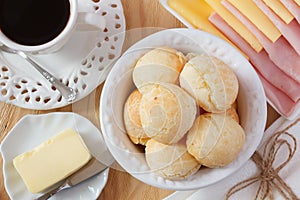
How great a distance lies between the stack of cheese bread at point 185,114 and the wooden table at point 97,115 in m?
0.16

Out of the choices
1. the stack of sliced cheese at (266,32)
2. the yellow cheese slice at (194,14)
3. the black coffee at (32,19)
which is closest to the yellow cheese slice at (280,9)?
the stack of sliced cheese at (266,32)

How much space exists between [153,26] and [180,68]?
21 centimetres

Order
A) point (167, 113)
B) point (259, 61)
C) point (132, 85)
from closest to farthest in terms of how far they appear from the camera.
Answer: point (167, 113) → point (132, 85) → point (259, 61)

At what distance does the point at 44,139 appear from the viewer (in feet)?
3.79

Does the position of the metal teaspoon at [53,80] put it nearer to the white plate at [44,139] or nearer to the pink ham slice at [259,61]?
the white plate at [44,139]

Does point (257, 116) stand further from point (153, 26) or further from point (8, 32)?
point (8, 32)

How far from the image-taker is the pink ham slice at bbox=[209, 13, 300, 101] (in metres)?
1.13

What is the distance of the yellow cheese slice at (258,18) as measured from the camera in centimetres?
109

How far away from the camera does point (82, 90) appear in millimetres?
1128

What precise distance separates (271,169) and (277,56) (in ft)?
0.70

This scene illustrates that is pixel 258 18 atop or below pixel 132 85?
atop

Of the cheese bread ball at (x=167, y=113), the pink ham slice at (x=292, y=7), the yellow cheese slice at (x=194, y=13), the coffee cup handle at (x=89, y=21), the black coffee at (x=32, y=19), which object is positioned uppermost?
the pink ham slice at (x=292, y=7)

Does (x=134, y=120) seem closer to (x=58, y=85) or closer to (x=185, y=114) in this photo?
(x=185, y=114)

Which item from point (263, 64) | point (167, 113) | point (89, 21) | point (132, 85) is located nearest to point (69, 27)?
point (89, 21)
